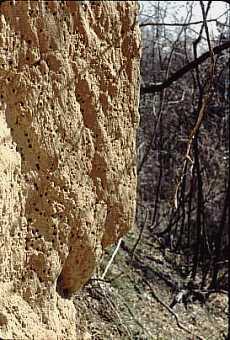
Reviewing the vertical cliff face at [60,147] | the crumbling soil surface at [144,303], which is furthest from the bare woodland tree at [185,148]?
the vertical cliff face at [60,147]

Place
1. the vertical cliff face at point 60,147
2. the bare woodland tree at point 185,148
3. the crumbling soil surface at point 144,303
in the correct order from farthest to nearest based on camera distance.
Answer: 1. the bare woodland tree at point 185,148
2. the crumbling soil surface at point 144,303
3. the vertical cliff face at point 60,147

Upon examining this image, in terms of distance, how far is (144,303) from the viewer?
421cm

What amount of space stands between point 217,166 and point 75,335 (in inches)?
168

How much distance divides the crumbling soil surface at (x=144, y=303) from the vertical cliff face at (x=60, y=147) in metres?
0.95

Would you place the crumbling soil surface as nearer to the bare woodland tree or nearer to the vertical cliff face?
the bare woodland tree

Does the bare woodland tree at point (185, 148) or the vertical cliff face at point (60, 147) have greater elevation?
the vertical cliff face at point (60, 147)

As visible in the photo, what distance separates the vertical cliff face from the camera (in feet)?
5.06

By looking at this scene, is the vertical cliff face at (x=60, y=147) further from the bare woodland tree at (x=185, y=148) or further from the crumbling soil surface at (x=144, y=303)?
the bare woodland tree at (x=185, y=148)

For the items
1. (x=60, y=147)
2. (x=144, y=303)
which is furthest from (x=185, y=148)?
(x=60, y=147)

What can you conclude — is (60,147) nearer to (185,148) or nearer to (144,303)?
(144,303)

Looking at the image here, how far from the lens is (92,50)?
167 centimetres

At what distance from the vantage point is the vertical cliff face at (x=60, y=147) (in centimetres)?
154

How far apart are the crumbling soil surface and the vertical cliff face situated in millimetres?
948

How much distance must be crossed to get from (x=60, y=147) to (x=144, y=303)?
273 cm
